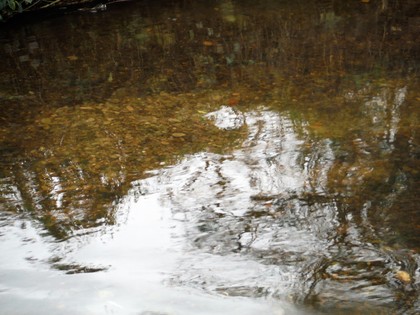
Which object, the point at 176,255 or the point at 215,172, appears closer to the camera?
the point at 176,255

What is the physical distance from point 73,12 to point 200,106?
327 cm

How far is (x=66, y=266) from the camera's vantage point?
2473 mm

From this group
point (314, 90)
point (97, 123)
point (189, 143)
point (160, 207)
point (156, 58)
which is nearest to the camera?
point (160, 207)

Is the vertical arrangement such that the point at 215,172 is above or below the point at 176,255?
above

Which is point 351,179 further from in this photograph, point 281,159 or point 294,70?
point 294,70

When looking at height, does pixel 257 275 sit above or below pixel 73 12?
below

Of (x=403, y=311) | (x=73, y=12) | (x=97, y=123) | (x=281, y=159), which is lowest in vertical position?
(x=403, y=311)

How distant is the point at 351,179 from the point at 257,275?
923 millimetres

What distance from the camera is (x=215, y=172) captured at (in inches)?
124

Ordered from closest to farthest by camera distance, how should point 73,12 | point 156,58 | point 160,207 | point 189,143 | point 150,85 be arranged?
1. point 160,207
2. point 189,143
3. point 150,85
4. point 156,58
5. point 73,12

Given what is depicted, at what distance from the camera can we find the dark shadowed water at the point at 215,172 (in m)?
2.33

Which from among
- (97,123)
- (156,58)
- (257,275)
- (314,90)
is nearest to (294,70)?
Result: (314,90)

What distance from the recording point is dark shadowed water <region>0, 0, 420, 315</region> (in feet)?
7.63

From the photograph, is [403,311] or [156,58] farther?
[156,58]
